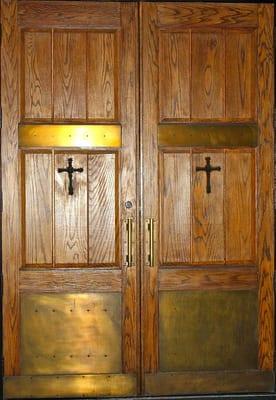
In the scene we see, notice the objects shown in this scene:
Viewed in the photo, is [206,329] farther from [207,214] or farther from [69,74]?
[69,74]

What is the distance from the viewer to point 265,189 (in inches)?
151

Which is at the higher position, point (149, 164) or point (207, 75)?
point (207, 75)

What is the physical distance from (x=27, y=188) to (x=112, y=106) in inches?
24.4

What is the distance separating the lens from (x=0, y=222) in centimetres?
372

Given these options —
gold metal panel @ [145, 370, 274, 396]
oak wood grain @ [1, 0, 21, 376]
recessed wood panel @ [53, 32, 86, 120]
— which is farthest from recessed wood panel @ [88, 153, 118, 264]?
gold metal panel @ [145, 370, 274, 396]

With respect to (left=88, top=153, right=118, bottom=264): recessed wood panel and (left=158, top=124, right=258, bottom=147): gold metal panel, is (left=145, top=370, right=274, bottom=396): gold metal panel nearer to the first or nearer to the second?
(left=88, top=153, right=118, bottom=264): recessed wood panel

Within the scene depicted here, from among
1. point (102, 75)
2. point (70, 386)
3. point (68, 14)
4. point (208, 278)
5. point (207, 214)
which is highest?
point (68, 14)

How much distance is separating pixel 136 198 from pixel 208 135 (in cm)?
51

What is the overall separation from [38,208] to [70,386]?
946 mm

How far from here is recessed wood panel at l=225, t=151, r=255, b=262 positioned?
383 cm

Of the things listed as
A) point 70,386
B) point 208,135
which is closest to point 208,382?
point 70,386

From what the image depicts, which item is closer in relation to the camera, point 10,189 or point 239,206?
point 10,189

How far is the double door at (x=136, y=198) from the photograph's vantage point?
12.3 feet

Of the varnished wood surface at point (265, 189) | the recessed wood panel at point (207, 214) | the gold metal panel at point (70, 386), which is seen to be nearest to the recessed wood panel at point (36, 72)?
the recessed wood panel at point (207, 214)
